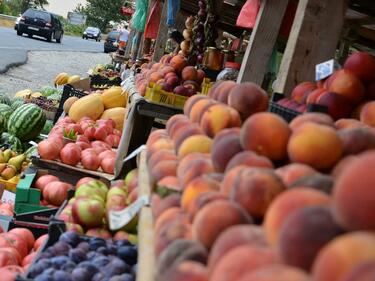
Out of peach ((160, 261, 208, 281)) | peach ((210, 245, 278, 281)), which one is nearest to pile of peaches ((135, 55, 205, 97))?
peach ((160, 261, 208, 281))

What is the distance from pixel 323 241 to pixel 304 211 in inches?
3.4

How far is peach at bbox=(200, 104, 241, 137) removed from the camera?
7.29 ft

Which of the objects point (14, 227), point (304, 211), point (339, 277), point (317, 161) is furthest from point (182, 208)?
point (14, 227)

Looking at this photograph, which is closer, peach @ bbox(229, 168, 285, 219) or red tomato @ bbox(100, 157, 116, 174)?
peach @ bbox(229, 168, 285, 219)

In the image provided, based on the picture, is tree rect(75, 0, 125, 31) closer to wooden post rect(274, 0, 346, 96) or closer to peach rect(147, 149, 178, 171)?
wooden post rect(274, 0, 346, 96)

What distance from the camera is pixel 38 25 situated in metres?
33.7

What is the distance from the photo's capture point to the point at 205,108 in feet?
8.11

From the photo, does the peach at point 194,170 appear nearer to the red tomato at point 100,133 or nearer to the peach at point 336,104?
the peach at point 336,104

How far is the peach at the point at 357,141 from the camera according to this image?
162 cm

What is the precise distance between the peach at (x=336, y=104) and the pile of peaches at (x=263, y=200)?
0.82ft

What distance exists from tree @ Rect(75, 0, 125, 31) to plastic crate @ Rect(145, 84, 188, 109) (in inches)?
2537

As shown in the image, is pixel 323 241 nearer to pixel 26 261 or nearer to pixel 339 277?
pixel 339 277

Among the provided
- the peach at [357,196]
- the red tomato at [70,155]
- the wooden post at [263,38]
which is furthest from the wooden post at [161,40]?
the peach at [357,196]

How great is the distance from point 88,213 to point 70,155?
184cm
